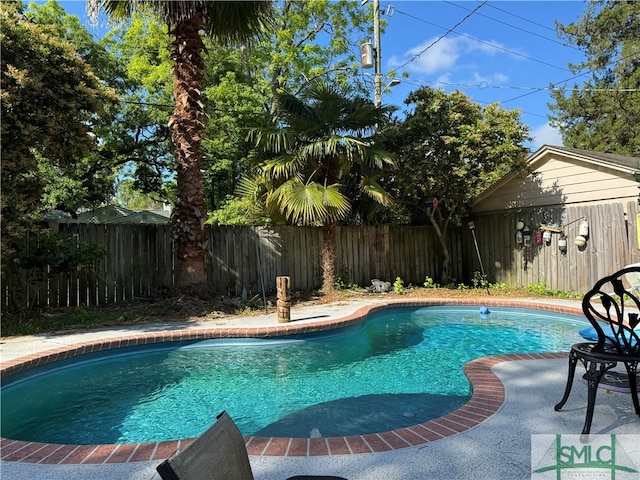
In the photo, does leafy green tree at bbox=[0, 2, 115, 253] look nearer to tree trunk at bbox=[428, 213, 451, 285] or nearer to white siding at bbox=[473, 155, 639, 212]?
tree trunk at bbox=[428, 213, 451, 285]

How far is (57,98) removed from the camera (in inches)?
251

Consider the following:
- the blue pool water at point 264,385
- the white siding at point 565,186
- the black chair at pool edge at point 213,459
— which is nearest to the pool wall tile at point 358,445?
the blue pool water at point 264,385

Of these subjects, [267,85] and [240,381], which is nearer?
[240,381]

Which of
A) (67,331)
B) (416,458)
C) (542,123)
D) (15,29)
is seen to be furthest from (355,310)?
(542,123)

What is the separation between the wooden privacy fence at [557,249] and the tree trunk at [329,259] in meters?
4.71

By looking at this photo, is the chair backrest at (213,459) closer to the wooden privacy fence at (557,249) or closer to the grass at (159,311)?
the grass at (159,311)

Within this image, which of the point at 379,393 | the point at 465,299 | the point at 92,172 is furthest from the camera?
the point at 92,172

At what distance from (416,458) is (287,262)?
824 cm

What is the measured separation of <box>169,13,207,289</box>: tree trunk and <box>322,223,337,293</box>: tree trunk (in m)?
3.27

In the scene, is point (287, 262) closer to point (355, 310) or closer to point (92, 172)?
point (355, 310)

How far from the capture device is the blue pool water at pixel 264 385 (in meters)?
3.52

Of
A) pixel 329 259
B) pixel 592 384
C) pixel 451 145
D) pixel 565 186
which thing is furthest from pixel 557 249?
pixel 592 384

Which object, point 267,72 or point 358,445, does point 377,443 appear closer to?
point 358,445

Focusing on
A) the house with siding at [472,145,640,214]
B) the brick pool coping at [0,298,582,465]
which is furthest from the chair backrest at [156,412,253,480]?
the house with siding at [472,145,640,214]
